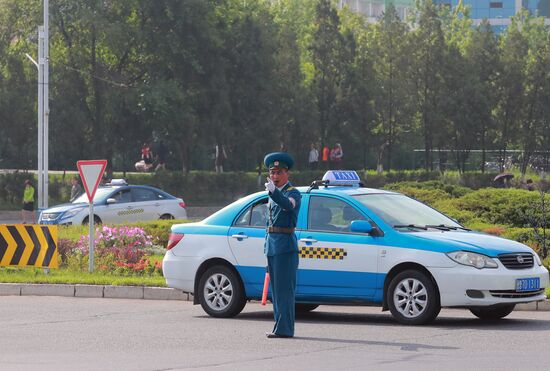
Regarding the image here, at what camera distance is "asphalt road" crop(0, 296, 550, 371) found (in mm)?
10961

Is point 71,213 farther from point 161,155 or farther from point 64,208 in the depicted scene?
point 161,155

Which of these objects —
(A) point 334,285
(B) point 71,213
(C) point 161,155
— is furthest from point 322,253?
(C) point 161,155

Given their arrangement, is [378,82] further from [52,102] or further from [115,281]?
[115,281]

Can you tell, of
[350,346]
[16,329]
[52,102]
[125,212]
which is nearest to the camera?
[350,346]

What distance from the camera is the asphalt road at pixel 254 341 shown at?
11.0m

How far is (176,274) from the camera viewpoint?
15539 millimetres

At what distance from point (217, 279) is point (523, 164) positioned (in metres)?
45.9

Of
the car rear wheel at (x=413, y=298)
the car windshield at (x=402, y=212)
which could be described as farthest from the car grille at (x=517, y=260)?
the car windshield at (x=402, y=212)

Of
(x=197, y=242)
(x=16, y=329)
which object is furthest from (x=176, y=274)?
(x=16, y=329)

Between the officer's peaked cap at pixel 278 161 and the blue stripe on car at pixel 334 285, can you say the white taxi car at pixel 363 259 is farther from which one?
the officer's peaked cap at pixel 278 161

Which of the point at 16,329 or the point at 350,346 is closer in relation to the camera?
the point at 350,346

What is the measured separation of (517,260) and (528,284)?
0.94 feet

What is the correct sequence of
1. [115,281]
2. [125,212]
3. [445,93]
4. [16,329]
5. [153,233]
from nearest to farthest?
[16,329] → [115,281] → [153,233] → [125,212] → [445,93]

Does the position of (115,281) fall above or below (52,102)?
below
